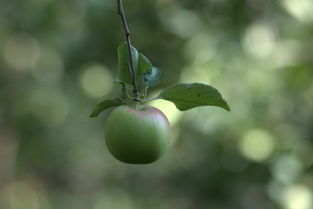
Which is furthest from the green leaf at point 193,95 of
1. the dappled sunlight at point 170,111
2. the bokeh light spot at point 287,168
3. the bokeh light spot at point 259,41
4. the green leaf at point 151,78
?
the bokeh light spot at point 287,168

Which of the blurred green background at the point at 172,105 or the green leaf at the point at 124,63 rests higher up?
the blurred green background at the point at 172,105

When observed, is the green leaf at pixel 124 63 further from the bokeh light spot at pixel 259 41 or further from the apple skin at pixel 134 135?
the bokeh light spot at pixel 259 41

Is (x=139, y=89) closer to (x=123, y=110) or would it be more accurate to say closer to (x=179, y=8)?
(x=123, y=110)

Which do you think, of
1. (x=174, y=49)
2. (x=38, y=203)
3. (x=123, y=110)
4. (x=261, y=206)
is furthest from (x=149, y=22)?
(x=38, y=203)

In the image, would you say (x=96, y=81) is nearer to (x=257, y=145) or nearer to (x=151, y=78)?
(x=257, y=145)

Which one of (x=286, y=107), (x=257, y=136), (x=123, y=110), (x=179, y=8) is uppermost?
(x=179, y=8)

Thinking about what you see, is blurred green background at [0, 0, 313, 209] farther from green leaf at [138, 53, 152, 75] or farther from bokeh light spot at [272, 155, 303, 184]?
green leaf at [138, 53, 152, 75]
